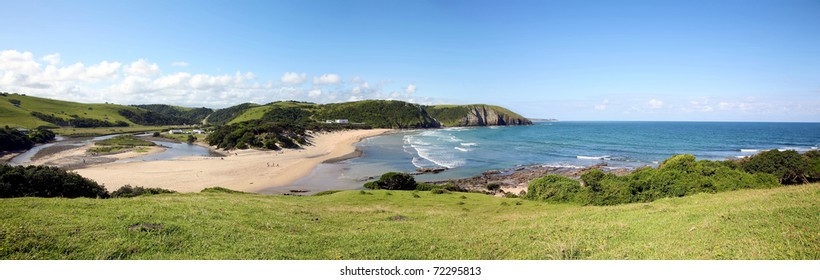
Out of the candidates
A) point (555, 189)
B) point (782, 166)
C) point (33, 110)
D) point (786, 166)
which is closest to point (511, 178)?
point (555, 189)

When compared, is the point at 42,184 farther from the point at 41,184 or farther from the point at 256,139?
the point at 256,139

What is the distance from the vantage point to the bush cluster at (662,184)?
26.0 metres

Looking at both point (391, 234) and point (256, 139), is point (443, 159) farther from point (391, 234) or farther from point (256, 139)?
point (391, 234)

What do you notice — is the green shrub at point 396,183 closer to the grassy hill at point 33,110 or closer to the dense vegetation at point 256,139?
the dense vegetation at point 256,139

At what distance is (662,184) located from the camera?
26.8 m

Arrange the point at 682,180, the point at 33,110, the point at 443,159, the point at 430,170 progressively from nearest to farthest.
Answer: the point at 682,180
the point at 430,170
the point at 443,159
the point at 33,110

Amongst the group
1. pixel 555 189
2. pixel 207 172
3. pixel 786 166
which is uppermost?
pixel 786 166

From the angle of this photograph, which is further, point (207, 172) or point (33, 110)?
point (33, 110)

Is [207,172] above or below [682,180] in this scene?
below

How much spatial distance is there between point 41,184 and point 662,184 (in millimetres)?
42360

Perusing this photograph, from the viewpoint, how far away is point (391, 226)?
58.2 feet

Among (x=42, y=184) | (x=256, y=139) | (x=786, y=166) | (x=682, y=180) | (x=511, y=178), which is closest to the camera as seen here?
(x=42, y=184)

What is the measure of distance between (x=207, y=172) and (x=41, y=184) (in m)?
37.0

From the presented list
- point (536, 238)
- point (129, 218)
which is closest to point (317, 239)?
point (129, 218)
